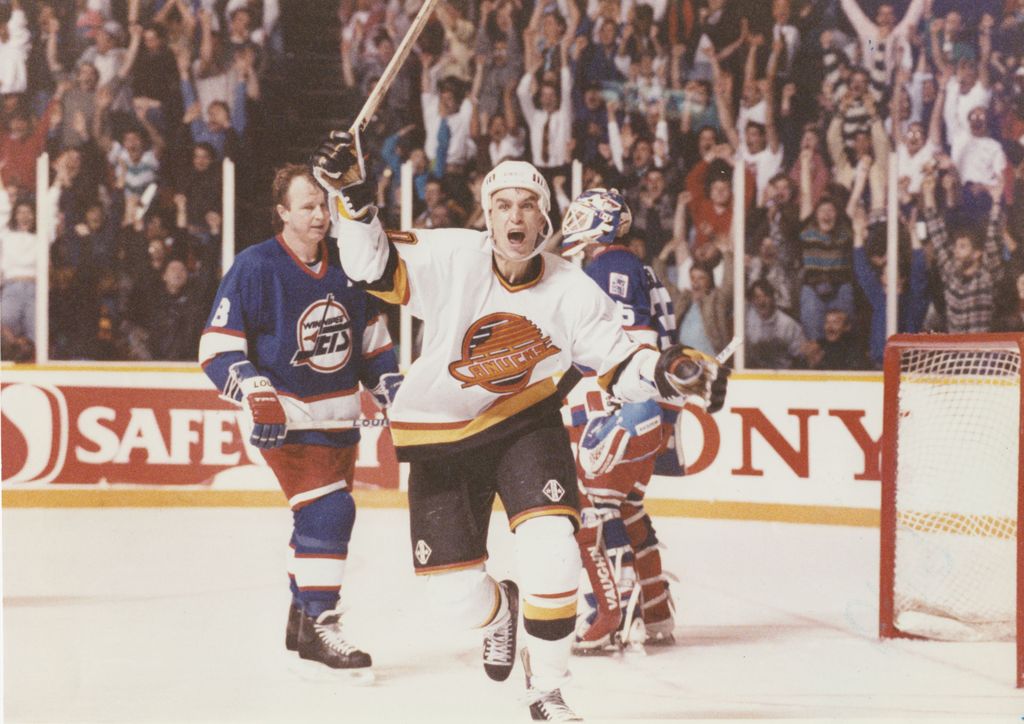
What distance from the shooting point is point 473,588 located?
2.61 m

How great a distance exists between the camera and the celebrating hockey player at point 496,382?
253cm

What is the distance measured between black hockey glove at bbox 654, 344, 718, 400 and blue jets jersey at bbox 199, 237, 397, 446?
875mm

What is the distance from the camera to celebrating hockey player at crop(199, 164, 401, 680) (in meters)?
2.98

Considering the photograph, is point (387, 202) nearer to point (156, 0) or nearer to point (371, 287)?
point (156, 0)

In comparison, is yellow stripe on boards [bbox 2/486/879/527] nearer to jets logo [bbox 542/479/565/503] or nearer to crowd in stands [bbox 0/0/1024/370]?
crowd in stands [bbox 0/0/1024/370]

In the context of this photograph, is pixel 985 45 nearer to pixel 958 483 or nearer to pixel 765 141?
pixel 765 141

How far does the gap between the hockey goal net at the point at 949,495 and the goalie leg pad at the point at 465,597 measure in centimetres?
132

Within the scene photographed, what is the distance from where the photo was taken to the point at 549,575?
97.3 inches

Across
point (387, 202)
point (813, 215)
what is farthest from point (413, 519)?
point (813, 215)

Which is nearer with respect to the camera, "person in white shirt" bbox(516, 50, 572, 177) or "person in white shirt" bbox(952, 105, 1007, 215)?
"person in white shirt" bbox(952, 105, 1007, 215)

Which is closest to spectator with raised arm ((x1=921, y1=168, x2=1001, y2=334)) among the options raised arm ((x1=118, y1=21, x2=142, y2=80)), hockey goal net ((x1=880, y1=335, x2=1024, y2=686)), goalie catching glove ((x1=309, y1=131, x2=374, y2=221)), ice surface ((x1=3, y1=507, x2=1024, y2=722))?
hockey goal net ((x1=880, y1=335, x2=1024, y2=686))

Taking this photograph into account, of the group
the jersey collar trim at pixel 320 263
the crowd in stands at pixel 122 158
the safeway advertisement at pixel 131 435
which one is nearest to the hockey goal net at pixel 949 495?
the jersey collar trim at pixel 320 263

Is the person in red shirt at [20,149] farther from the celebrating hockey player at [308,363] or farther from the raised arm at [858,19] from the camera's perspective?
the raised arm at [858,19]

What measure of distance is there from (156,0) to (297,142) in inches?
32.7
